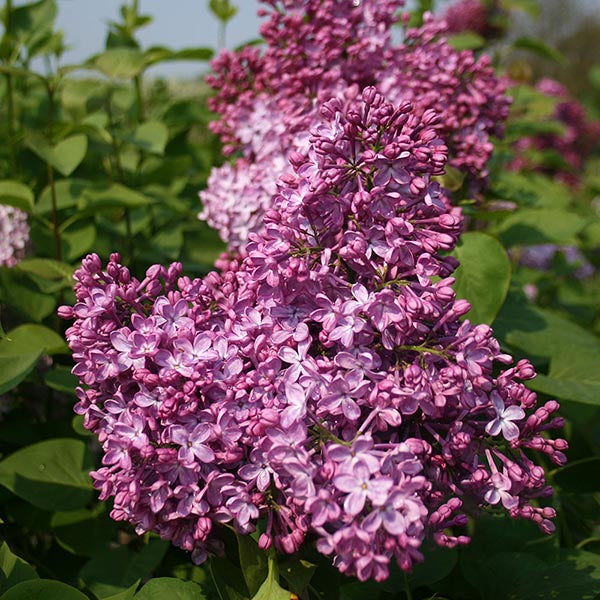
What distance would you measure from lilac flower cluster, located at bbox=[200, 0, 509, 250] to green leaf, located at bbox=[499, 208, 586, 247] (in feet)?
1.23

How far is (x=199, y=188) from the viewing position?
259cm

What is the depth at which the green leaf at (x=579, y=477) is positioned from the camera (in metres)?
1.62

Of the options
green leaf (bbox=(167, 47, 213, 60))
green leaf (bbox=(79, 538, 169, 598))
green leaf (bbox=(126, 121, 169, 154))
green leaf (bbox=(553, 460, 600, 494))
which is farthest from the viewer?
green leaf (bbox=(167, 47, 213, 60))

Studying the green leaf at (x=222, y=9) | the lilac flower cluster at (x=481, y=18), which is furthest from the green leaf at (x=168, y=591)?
the lilac flower cluster at (x=481, y=18)

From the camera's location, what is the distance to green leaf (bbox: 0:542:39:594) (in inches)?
48.3

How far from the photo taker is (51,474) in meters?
1.57

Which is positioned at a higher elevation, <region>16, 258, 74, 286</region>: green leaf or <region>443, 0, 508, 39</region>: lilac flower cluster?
<region>443, 0, 508, 39</region>: lilac flower cluster

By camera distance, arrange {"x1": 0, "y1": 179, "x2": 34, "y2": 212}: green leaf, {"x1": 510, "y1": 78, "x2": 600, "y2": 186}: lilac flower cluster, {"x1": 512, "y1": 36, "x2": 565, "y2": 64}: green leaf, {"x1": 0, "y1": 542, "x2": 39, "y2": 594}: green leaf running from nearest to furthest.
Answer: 1. {"x1": 0, "y1": 542, "x2": 39, "y2": 594}: green leaf
2. {"x1": 0, "y1": 179, "x2": 34, "y2": 212}: green leaf
3. {"x1": 512, "y1": 36, "x2": 565, "y2": 64}: green leaf
4. {"x1": 510, "y1": 78, "x2": 600, "y2": 186}: lilac flower cluster

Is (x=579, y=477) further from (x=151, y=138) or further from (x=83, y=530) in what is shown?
(x=151, y=138)

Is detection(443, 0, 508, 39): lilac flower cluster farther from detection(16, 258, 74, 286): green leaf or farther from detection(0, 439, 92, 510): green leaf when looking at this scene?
detection(0, 439, 92, 510): green leaf

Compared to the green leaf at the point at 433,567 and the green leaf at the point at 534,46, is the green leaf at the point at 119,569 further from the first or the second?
the green leaf at the point at 534,46

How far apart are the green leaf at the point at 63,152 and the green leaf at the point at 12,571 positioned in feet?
2.99

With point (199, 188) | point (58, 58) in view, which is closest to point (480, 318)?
point (199, 188)

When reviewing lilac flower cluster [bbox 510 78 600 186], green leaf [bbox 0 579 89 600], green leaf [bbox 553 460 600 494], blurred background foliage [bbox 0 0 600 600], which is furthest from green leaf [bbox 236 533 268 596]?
lilac flower cluster [bbox 510 78 600 186]
